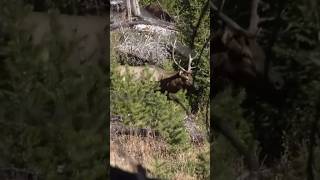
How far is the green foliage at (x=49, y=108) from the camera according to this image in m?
2.60

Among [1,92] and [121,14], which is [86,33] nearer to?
[121,14]

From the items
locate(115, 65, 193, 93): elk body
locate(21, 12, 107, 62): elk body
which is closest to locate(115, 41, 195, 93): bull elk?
locate(115, 65, 193, 93): elk body

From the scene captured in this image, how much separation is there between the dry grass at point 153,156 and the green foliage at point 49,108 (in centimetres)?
19

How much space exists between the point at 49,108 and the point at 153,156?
511 millimetres

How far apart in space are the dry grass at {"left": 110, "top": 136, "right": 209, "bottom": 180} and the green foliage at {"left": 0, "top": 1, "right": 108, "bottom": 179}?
19 cm

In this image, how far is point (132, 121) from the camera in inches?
94.3

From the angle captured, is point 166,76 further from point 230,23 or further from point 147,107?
point 230,23

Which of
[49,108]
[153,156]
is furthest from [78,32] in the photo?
[153,156]

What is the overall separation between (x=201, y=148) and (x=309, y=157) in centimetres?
41

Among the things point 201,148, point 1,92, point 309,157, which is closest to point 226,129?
point 201,148

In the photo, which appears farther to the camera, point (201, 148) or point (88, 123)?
point (88, 123)

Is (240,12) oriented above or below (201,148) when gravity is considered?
above

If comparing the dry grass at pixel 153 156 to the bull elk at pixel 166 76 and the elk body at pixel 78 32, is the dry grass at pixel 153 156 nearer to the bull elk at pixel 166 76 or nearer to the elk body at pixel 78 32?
the bull elk at pixel 166 76

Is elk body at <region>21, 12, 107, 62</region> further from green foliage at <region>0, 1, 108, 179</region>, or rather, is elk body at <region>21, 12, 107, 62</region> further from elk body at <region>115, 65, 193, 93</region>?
elk body at <region>115, 65, 193, 93</region>
